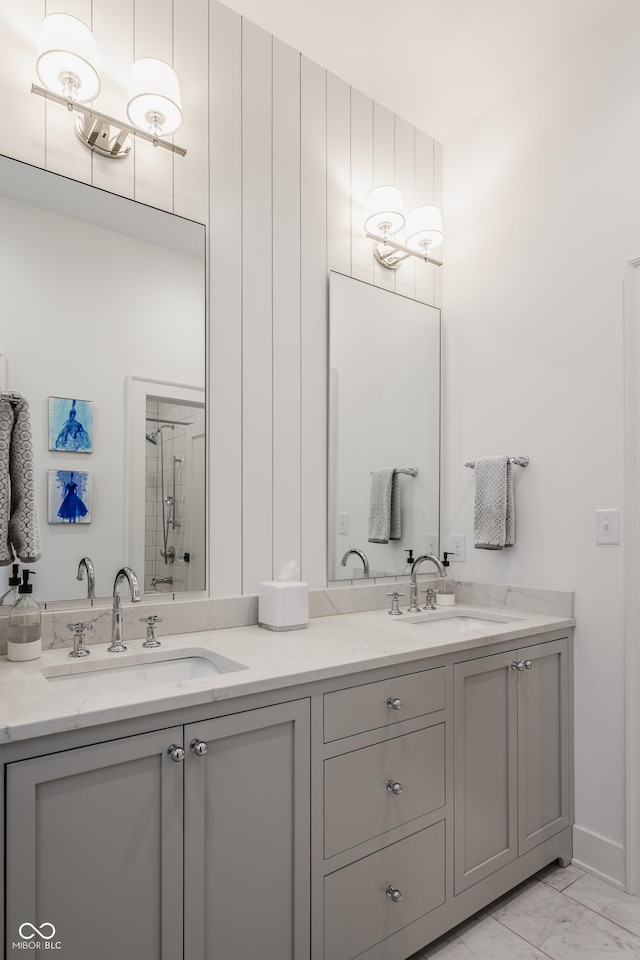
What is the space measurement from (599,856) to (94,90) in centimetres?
282

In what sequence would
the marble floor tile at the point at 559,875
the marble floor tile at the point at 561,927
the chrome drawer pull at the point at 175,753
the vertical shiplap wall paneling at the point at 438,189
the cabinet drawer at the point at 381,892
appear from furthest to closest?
the vertical shiplap wall paneling at the point at 438,189 → the marble floor tile at the point at 559,875 → the marble floor tile at the point at 561,927 → the cabinet drawer at the point at 381,892 → the chrome drawer pull at the point at 175,753

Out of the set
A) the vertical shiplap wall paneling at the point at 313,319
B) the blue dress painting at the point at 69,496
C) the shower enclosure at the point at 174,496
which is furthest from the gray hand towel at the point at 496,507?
the blue dress painting at the point at 69,496

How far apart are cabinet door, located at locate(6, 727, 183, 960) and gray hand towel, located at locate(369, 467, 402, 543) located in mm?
1304

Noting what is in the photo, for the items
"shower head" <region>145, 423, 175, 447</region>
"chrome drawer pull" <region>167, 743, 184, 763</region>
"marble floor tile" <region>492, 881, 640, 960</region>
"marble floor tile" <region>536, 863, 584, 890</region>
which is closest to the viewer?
"chrome drawer pull" <region>167, 743, 184, 763</region>

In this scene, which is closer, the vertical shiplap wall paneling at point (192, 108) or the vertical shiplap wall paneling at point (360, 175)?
the vertical shiplap wall paneling at point (192, 108)

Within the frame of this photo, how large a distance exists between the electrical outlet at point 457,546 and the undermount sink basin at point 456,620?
0.95 feet

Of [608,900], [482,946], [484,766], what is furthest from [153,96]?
[608,900]

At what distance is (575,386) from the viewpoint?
214 centimetres

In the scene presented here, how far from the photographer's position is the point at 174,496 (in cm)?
179

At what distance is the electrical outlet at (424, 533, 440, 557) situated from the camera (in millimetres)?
2545

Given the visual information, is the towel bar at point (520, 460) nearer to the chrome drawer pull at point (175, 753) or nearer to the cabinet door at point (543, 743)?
the cabinet door at point (543, 743)

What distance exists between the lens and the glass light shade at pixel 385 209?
90.7 inches

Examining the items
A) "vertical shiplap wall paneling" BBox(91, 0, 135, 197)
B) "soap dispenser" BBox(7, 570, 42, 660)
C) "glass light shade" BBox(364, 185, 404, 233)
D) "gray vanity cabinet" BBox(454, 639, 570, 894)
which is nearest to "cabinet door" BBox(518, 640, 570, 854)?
"gray vanity cabinet" BBox(454, 639, 570, 894)

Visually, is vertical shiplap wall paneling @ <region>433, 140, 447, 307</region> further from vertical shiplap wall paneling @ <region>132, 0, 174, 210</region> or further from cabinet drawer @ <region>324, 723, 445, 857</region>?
cabinet drawer @ <region>324, 723, 445, 857</region>
